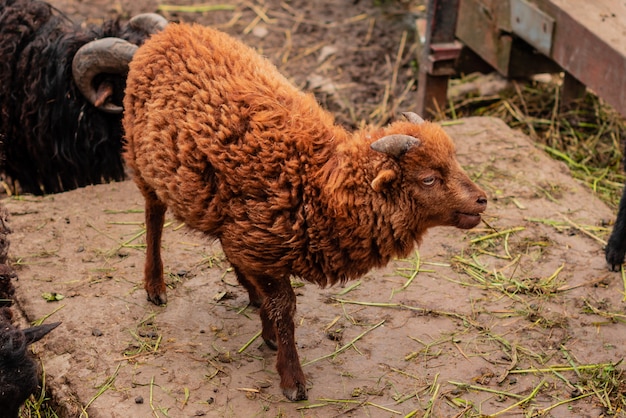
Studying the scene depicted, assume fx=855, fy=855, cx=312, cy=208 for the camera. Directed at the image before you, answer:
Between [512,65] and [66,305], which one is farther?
[512,65]

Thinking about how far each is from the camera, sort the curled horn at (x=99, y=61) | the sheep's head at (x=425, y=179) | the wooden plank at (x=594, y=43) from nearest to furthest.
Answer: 1. the sheep's head at (x=425, y=179)
2. the curled horn at (x=99, y=61)
3. the wooden plank at (x=594, y=43)

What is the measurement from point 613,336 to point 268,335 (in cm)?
225

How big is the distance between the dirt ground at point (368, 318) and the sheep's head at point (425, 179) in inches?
42.6

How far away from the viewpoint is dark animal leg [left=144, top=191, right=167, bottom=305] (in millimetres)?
5371

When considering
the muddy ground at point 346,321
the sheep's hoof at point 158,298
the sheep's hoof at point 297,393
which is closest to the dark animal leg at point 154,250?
the sheep's hoof at point 158,298

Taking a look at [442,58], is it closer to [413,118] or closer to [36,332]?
[413,118]

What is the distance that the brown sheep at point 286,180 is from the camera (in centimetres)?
452

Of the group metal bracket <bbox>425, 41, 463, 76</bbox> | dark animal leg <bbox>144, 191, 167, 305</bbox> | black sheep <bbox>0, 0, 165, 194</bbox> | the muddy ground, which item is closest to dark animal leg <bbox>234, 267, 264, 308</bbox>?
the muddy ground

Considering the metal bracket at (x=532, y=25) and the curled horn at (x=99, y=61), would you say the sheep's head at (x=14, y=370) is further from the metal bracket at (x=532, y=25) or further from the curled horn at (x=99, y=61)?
the metal bracket at (x=532, y=25)

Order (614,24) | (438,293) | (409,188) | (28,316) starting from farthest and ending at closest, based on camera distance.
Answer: (614,24), (438,293), (28,316), (409,188)

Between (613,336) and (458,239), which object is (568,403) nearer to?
(613,336)

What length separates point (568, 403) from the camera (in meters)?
4.98

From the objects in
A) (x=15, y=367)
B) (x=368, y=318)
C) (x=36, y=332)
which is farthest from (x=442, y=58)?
(x=15, y=367)

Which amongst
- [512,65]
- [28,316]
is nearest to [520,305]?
[28,316]
